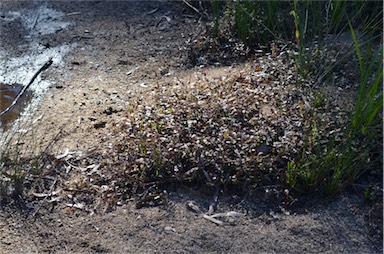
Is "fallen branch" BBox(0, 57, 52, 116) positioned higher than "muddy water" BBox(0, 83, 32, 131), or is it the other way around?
"fallen branch" BBox(0, 57, 52, 116)

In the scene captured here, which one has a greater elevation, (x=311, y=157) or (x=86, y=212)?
(x=311, y=157)

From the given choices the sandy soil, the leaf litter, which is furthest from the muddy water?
the leaf litter

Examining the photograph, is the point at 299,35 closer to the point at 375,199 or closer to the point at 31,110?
the point at 375,199

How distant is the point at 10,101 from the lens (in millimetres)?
4715

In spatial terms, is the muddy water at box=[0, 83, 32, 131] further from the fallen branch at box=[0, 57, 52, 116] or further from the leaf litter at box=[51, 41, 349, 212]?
the leaf litter at box=[51, 41, 349, 212]

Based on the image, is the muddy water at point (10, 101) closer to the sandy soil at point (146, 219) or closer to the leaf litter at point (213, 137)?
the sandy soil at point (146, 219)

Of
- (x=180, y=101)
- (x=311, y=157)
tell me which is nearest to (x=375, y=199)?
(x=311, y=157)

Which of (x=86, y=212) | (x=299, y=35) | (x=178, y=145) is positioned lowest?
(x=86, y=212)

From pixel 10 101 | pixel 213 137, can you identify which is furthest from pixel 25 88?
pixel 213 137

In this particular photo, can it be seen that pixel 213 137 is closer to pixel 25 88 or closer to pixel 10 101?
pixel 25 88

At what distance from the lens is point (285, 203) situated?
3.42 metres

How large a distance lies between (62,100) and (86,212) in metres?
1.36

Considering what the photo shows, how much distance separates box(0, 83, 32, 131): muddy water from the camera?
14.8 ft

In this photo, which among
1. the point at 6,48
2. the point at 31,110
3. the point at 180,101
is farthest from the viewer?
the point at 6,48
